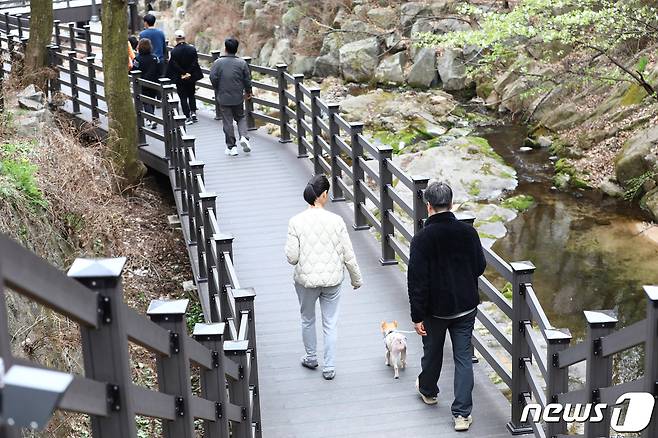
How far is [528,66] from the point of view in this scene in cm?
2394

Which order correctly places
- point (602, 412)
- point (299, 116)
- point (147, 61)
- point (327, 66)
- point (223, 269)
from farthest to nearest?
point (327, 66) < point (147, 61) < point (299, 116) < point (223, 269) < point (602, 412)

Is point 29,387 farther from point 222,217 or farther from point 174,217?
point 174,217

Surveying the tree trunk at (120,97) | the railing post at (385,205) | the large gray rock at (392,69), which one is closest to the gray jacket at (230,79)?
the tree trunk at (120,97)

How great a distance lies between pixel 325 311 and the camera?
302 inches

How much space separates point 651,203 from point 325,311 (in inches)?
448

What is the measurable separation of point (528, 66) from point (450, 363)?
17042 millimetres

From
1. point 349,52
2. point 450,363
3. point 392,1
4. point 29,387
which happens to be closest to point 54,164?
point 450,363

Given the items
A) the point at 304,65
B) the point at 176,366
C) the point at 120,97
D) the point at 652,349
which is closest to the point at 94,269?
the point at 176,366

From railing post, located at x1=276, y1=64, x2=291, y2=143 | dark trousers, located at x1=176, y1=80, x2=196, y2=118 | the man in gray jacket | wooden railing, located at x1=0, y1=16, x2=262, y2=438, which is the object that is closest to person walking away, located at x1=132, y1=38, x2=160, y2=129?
dark trousers, located at x1=176, y1=80, x2=196, y2=118

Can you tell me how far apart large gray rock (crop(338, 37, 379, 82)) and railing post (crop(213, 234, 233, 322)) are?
65.3 feet

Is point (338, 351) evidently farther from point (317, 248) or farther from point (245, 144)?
point (245, 144)

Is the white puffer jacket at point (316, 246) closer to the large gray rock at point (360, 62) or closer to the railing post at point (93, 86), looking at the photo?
the railing post at point (93, 86)

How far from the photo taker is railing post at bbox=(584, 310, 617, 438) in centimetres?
512

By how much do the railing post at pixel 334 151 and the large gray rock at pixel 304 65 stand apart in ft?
54.7
